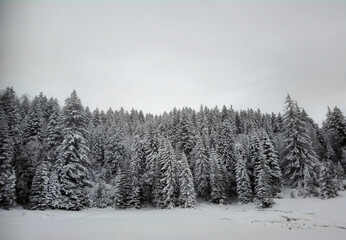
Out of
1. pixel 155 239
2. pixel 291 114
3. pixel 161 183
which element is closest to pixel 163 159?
pixel 161 183

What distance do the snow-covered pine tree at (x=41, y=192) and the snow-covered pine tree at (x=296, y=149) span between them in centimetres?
3640

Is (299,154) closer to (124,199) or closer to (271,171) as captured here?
(271,171)

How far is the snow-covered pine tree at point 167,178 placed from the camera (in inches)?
1388

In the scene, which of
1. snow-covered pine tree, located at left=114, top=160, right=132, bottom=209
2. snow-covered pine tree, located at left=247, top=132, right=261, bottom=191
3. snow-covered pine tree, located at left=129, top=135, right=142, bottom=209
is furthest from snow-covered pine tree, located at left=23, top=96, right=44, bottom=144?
snow-covered pine tree, located at left=247, top=132, right=261, bottom=191

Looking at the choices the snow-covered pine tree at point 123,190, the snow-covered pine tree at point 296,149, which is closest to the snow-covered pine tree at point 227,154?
the snow-covered pine tree at point 296,149

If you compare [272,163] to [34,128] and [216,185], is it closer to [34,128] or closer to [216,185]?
[216,185]

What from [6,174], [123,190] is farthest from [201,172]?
[6,174]

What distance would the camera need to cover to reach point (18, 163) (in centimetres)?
3059

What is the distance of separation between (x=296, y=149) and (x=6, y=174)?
4245 cm

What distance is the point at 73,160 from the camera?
2752 cm

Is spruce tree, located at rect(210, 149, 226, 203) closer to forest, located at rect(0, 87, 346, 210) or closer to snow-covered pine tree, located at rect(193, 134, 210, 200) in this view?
forest, located at rect(0, 87, 346, 210)

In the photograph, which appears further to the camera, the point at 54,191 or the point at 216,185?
the point at 216,185

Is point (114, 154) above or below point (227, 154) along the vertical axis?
above

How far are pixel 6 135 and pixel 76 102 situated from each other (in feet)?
30.1
